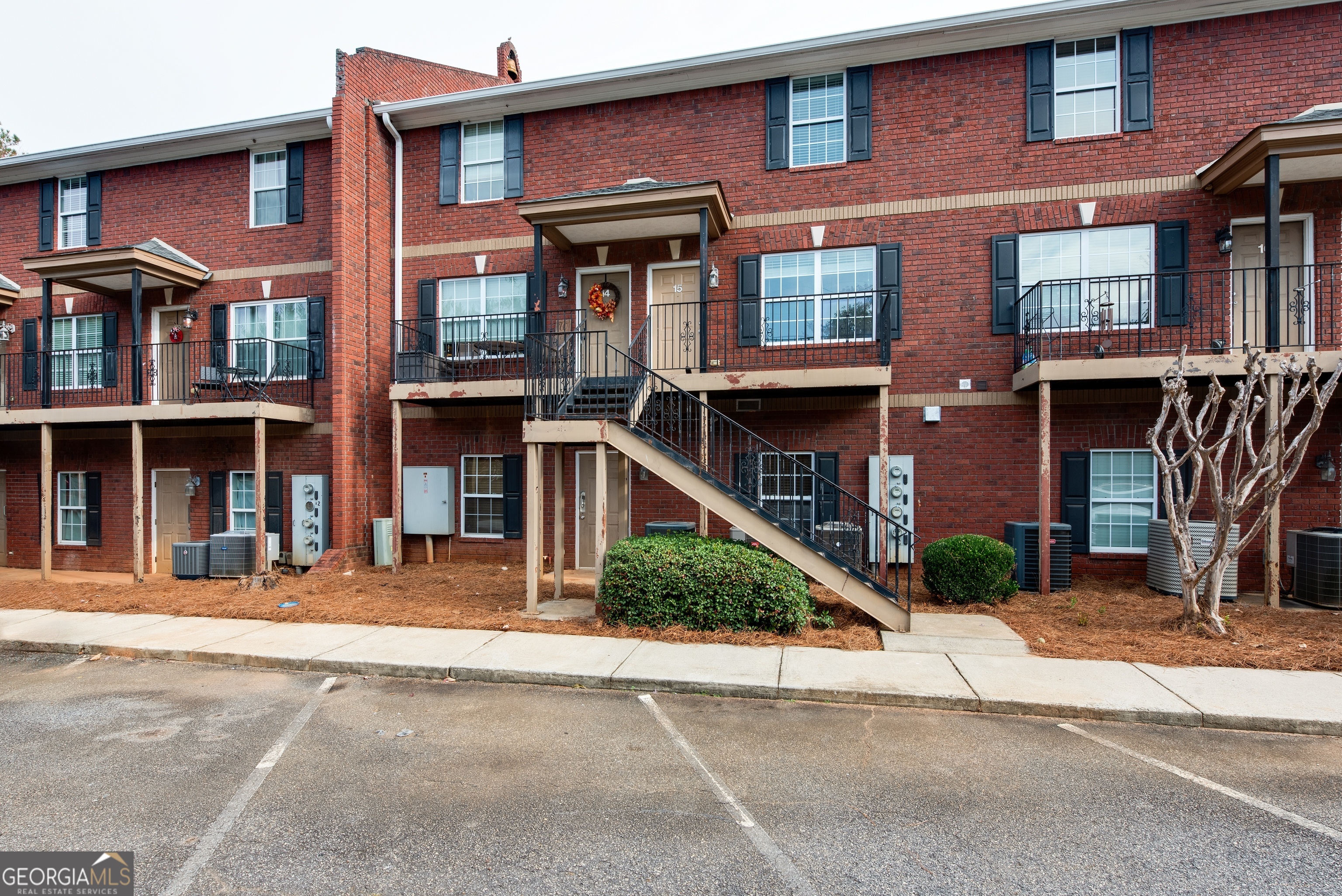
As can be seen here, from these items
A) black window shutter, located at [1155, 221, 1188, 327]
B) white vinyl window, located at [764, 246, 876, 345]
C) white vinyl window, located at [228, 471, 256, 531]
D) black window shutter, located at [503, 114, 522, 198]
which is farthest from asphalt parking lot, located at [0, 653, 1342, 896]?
black window shutter, located at [503, 114, 522, 198]

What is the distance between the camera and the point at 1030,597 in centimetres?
910

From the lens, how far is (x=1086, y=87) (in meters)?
10.2

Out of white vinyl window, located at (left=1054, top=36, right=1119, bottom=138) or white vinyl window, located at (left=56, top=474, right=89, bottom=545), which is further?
white vinyl window, located at (left=56, top=474, right=89, bottom=545)

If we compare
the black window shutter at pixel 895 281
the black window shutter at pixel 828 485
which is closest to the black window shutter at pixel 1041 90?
the black window shutter at pixel 895 281

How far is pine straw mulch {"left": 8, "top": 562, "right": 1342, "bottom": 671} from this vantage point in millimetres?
6730

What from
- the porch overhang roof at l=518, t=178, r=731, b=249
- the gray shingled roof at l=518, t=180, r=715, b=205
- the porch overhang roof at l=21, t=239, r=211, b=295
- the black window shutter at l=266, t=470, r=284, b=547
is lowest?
the black window shutter at l=266, t=470, r=284, b=547

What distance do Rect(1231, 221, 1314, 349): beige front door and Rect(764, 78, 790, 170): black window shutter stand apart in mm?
6759

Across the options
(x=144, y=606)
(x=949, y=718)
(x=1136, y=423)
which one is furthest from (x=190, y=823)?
(x=1136, y=423)

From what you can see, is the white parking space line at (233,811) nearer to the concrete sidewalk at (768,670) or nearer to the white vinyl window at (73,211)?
the concrete sidewalk at (768,670)

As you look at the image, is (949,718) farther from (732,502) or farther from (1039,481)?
(1039,481)

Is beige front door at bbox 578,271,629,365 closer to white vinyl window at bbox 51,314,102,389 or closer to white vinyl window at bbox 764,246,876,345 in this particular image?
white vinyl window at bbox 764,246,876,345

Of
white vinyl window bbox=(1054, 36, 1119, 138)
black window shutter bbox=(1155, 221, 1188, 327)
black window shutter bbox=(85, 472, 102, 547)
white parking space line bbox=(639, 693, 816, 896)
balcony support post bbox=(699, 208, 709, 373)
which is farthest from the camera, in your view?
black window shutter bbox=(85, 472, 102, 547)

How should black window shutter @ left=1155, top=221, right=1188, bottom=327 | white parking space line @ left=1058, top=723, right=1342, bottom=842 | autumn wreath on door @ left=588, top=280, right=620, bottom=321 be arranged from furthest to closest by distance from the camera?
autumn wreath on door @ left=588, top=280, right=620, bottom=321 → black window shutter @ left=1155, top=221, right=1188, bottom=327 → white parking space line @ left=1058, top=723, right=1342, bottom=842

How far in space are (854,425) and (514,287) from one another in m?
6.61
